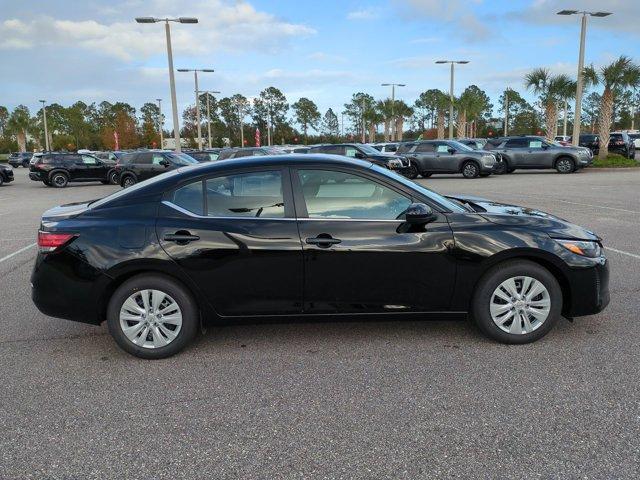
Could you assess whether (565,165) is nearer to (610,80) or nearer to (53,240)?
(610,80)

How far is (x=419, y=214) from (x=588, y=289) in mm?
1478

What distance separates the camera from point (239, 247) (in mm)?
4043

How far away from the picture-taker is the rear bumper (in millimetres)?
4160

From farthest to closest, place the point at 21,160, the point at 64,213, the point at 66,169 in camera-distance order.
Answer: the point at 21,160 → the point at 66,169 → the point at 64,213

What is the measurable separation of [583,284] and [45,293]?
4167 mm

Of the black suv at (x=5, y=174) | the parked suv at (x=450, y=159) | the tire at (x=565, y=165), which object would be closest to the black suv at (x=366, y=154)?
the parked suv at (x=450, y=159)

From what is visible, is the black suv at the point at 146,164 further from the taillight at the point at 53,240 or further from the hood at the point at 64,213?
the taillight at the point at 53,240

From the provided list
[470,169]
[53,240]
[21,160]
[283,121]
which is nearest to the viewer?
[53,240]

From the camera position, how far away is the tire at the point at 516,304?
4129mm

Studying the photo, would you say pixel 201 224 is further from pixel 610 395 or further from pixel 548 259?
pixel 610 395

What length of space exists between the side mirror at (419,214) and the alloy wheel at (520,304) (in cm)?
77

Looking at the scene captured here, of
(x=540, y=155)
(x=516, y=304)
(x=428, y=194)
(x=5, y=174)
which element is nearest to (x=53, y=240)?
(x=428, y=194)

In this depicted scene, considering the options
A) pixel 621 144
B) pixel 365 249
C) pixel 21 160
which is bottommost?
pixel 21 160

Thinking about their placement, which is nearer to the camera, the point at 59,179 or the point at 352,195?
the point at 352,195
